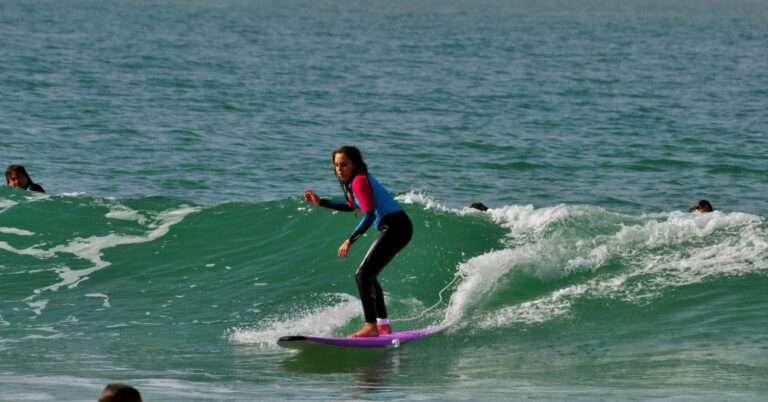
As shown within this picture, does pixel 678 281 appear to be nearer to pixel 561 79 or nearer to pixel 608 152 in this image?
pixel 608 152

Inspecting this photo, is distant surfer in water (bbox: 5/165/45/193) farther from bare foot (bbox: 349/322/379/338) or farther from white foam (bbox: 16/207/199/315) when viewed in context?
bare foot (bbox: 349/322/379/338)

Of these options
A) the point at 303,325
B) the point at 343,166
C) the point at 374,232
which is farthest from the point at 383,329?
the point at 374,232

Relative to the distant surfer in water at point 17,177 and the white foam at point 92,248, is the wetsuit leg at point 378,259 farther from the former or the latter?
the distant surfer in water at point 17,177

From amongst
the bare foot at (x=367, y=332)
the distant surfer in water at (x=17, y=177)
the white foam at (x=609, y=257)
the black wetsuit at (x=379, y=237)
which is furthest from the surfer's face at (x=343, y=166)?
the distant surfer in water at (x=17, y=177)

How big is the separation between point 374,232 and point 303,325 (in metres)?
3.81

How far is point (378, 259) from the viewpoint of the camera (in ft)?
41.3

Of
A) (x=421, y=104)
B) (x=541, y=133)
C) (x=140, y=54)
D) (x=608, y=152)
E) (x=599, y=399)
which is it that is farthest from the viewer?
(x=140, y=54)

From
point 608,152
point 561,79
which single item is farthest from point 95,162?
point 561,79

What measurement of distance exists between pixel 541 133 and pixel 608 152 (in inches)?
127

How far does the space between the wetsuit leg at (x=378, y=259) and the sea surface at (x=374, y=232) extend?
43 cm

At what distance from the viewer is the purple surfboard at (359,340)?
12.2 m

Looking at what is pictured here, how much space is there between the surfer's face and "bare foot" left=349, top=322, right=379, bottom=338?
138cm

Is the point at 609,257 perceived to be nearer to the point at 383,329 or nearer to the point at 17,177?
the point at 383,329

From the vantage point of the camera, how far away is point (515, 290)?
1487cm
